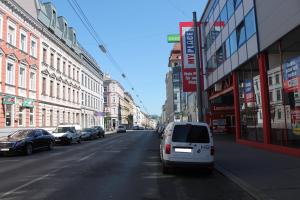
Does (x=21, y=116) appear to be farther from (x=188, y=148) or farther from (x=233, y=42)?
(x=188, y=148)

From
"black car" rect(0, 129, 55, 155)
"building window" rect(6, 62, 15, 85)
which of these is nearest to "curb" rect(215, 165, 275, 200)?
"black car" rect(0, 129, 55, 155)

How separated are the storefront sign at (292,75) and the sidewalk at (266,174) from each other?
120 inches

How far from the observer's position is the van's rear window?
472 inches

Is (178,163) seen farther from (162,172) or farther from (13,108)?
(13,108)

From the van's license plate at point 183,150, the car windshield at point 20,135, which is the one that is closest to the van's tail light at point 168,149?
the van's license plate at point 183,150

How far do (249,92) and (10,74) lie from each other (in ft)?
69.5

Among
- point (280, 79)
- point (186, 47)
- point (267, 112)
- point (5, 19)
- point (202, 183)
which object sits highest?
point (5, 19)

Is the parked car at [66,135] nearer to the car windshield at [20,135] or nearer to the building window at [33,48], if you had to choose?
the car windshield at [20,135]

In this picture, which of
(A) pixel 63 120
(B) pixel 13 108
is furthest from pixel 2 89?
(A) pixel 63 120

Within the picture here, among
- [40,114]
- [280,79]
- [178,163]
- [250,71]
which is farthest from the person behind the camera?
[40,114]

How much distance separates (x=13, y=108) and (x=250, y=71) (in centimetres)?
2101

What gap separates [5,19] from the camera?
30719 millimetres

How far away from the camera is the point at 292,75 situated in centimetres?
1588

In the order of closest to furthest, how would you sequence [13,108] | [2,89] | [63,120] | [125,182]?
[125,182], [2,89], [13,108], [63,120]
